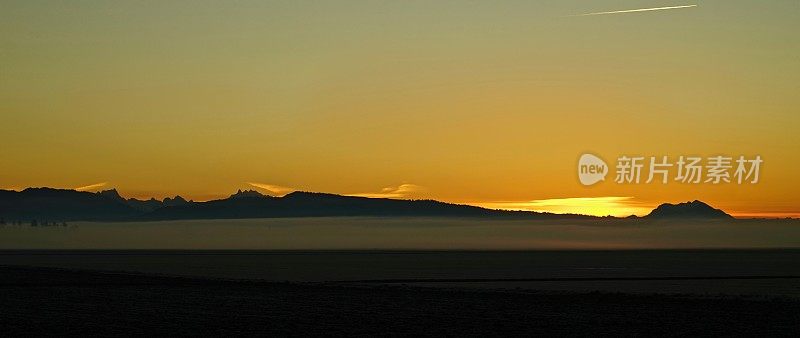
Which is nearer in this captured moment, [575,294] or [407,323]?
[407,323]

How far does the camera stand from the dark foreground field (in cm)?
4250

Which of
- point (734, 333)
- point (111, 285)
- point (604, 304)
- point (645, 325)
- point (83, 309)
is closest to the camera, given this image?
point (734, 333)

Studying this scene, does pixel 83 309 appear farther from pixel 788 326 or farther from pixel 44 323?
pixel 788 326

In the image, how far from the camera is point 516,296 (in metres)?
62.7

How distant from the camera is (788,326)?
145ft

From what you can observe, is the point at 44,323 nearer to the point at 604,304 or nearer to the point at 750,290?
the point at 604,304

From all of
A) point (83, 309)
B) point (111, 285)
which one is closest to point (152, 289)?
point (111, 285)

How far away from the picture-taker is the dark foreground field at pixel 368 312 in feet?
139

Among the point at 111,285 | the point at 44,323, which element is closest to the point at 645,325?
the point at 44,323

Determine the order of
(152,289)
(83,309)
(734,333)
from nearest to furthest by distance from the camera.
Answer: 1. (734,333)
2. (83,309)
3. (152,289)

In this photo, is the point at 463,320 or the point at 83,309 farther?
the point at 83,309

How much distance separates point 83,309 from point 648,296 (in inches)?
1259

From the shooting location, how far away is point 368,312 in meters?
50.7

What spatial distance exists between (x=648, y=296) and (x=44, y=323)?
3479 cm
